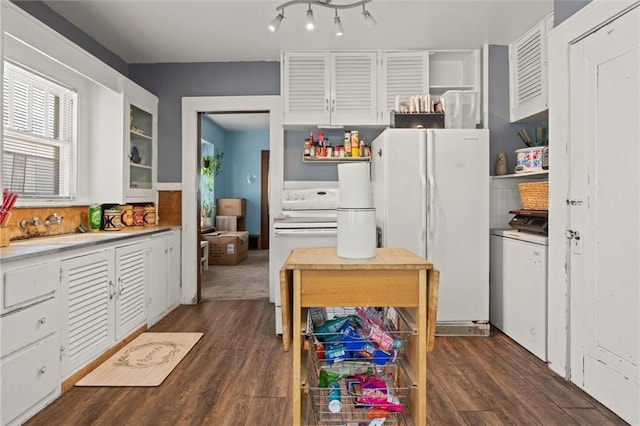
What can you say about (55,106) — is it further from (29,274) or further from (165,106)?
(29,274)

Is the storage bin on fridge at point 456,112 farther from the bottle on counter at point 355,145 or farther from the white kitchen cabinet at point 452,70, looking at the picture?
the bottle on counter at point 355,145

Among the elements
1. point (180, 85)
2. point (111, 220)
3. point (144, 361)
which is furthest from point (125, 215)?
point (180, 85)

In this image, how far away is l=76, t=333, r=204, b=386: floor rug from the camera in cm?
242

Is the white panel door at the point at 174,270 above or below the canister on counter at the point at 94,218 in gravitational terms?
below

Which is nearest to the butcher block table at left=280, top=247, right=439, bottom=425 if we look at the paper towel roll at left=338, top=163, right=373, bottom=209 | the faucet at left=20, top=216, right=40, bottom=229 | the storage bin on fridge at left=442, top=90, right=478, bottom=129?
the paper towel roll at left=338, top=163, right=373, bottom=209

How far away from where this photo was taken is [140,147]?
3955 millimetres

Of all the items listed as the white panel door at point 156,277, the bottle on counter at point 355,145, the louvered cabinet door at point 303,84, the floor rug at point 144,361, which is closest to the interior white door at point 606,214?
the bottle on counter at point 355,145

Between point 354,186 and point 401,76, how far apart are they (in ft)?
8.86

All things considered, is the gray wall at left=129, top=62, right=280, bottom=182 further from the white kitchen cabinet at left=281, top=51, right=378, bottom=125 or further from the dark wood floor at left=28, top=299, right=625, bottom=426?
the dark wood floor at left=28, top=299, right=625, bottom=426

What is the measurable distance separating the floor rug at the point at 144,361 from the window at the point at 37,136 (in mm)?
1292

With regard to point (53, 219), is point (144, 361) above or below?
below

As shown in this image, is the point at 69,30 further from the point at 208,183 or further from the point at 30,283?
the point at 208,183

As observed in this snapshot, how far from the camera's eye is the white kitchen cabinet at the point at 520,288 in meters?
2.76

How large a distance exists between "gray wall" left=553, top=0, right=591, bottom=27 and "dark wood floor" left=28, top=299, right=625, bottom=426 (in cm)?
228
